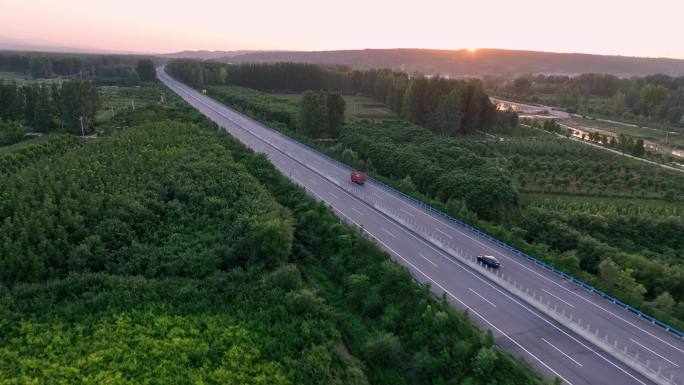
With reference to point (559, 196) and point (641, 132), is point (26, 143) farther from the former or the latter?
point (641, 132)

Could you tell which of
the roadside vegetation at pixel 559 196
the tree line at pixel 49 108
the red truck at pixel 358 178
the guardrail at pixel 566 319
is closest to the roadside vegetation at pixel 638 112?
the roadside vegetation at pixel 559 196

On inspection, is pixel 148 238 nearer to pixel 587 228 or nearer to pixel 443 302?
pixel 443 302

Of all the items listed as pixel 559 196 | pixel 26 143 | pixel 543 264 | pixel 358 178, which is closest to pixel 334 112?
pixel 358 178

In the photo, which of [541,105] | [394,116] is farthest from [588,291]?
[541,105]

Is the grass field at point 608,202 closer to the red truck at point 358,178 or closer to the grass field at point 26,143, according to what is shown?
the red truck at point 358,178

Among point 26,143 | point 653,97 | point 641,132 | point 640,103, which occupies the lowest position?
point 26,143
